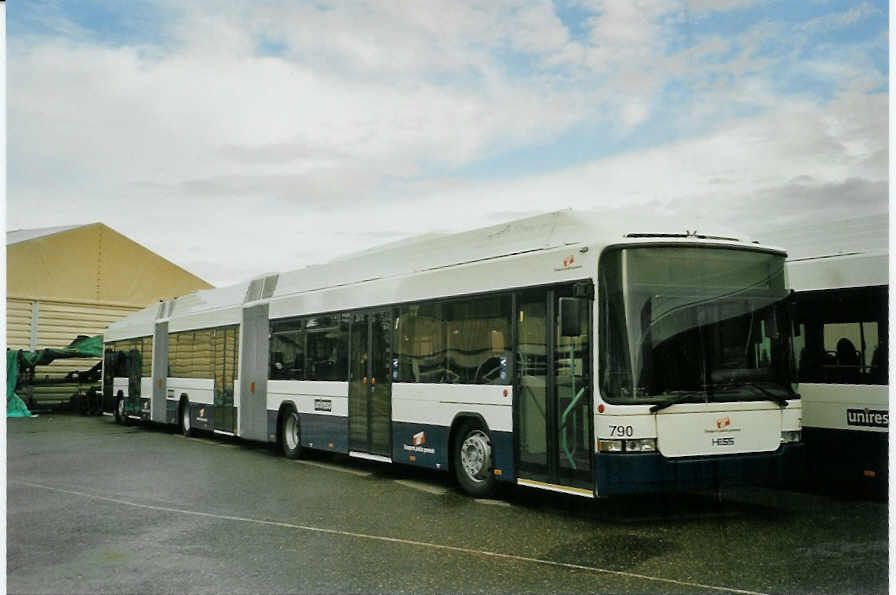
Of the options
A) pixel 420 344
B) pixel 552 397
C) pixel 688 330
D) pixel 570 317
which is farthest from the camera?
pixel 420 344

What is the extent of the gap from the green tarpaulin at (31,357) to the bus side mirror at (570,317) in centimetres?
2340

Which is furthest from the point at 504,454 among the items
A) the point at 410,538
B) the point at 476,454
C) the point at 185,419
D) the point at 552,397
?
the point at 185,419

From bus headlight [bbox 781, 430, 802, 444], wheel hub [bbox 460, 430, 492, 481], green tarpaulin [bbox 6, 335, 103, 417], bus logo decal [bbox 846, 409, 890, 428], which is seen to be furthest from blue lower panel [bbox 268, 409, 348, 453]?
green tarpaulin [bbox 6, 335, 103, 417]

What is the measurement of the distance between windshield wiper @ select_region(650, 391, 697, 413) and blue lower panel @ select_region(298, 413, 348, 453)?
19.4 feet

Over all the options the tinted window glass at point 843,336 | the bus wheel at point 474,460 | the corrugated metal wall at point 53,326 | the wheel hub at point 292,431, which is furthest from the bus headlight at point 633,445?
the corrugated metal wall at point 53,326

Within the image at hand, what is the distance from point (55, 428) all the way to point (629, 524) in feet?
61.0

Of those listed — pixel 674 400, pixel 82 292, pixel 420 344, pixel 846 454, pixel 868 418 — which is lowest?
pixel 846 454

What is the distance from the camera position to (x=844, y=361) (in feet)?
30.9

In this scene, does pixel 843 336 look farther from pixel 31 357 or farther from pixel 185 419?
pixel 31 357

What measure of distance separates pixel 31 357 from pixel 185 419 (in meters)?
13.0

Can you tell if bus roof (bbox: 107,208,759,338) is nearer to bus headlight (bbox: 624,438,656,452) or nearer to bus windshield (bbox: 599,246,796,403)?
bus windshield (bbox: 599,246,796,403)

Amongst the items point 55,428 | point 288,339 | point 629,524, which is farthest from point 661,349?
point 55,428

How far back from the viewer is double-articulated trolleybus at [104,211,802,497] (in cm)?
787

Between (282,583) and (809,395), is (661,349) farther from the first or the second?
(282,583)
